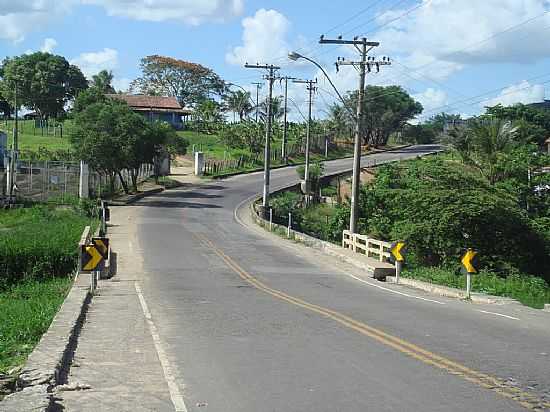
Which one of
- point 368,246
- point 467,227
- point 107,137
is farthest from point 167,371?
point 107,137

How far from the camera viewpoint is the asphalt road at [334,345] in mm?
9047

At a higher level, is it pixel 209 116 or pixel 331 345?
pixel 209 116

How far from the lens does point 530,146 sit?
48.2 m

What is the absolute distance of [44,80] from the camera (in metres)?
118

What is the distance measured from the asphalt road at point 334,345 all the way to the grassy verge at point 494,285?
1.97m

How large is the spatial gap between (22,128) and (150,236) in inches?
2983

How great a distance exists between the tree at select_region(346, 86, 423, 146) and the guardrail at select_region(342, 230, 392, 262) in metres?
78.6

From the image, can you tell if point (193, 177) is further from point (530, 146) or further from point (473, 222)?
point (473, 222)

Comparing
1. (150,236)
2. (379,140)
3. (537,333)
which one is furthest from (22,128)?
(537,333)

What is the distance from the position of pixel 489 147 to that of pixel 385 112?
7054 centimetres

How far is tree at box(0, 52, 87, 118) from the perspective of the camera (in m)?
118

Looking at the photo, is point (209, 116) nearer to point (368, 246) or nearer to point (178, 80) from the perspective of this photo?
point (178, 80)

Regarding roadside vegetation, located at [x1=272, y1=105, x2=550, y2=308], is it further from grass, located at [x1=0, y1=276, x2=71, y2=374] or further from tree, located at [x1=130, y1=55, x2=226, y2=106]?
tree, located at [x1=130, y1=55, x2=226, y2=106]

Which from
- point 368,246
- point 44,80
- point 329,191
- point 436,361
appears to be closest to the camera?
point 436,361
